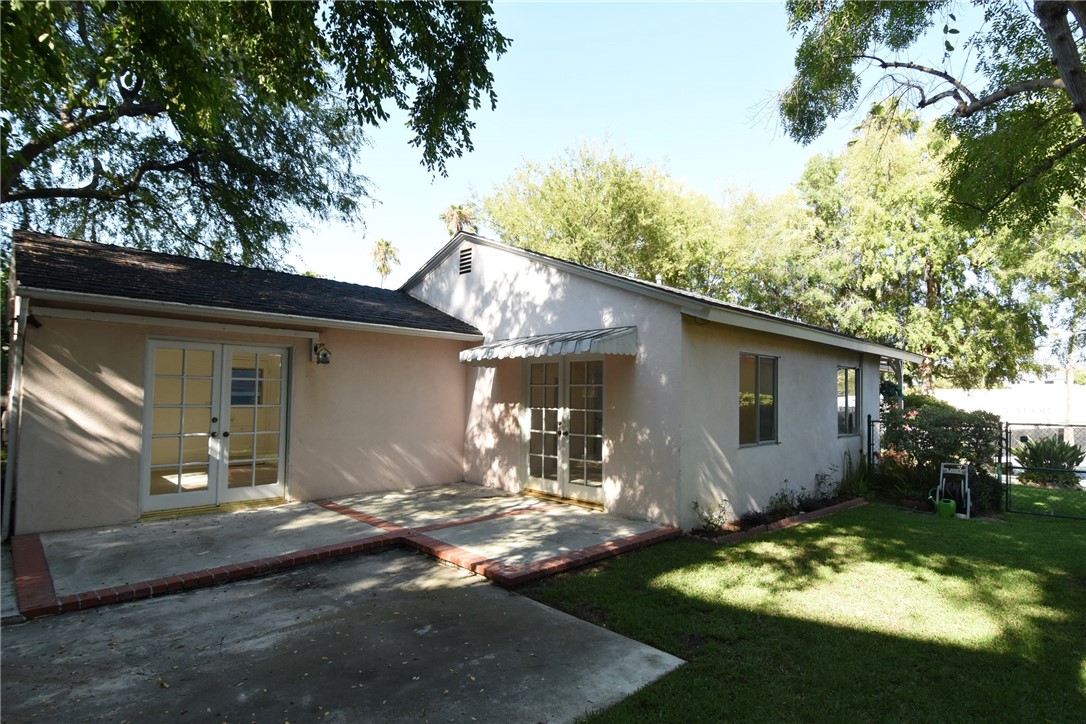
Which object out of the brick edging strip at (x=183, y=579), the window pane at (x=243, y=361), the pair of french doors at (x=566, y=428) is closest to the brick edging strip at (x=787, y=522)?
the pair of french doors at (x=566, y=428)

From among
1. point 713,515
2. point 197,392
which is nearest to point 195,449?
point 197,392

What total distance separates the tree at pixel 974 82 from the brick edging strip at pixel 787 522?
497 cm

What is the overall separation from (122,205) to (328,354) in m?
9.55

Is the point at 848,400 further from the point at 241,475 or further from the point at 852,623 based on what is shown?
the point at 241,475

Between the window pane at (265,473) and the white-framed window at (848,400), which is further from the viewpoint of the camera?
the white-framed window at (848,400)

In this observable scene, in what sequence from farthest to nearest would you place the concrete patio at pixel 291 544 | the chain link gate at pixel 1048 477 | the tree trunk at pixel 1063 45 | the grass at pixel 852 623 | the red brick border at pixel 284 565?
the chain link gate at pixel 1048 477, the concrete patio at pixel 291 544, the red brick border at pixel 284 565, the tree trunk at pixel 1063 45, the grass at pixel 852 623

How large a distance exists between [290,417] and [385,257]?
1278 inches

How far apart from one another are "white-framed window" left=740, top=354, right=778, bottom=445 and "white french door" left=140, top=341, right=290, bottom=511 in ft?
24.2

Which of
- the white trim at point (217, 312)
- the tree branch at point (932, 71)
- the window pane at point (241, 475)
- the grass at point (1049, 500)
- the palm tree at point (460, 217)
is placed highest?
the palm tree at point (460, 217)

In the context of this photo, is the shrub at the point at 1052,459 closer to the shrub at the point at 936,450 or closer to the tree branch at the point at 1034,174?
the shrub at the point at 936,450

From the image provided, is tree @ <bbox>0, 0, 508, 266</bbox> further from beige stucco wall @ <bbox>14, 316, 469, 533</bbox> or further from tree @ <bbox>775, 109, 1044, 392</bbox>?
tree @ <bbox>775, 109, 1044, 392</bbox>

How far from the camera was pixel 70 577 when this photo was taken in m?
5.27

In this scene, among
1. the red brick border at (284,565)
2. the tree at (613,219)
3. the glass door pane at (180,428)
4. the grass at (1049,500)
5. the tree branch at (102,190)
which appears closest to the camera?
the red brick border at (284,565)

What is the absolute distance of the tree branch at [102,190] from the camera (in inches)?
486
